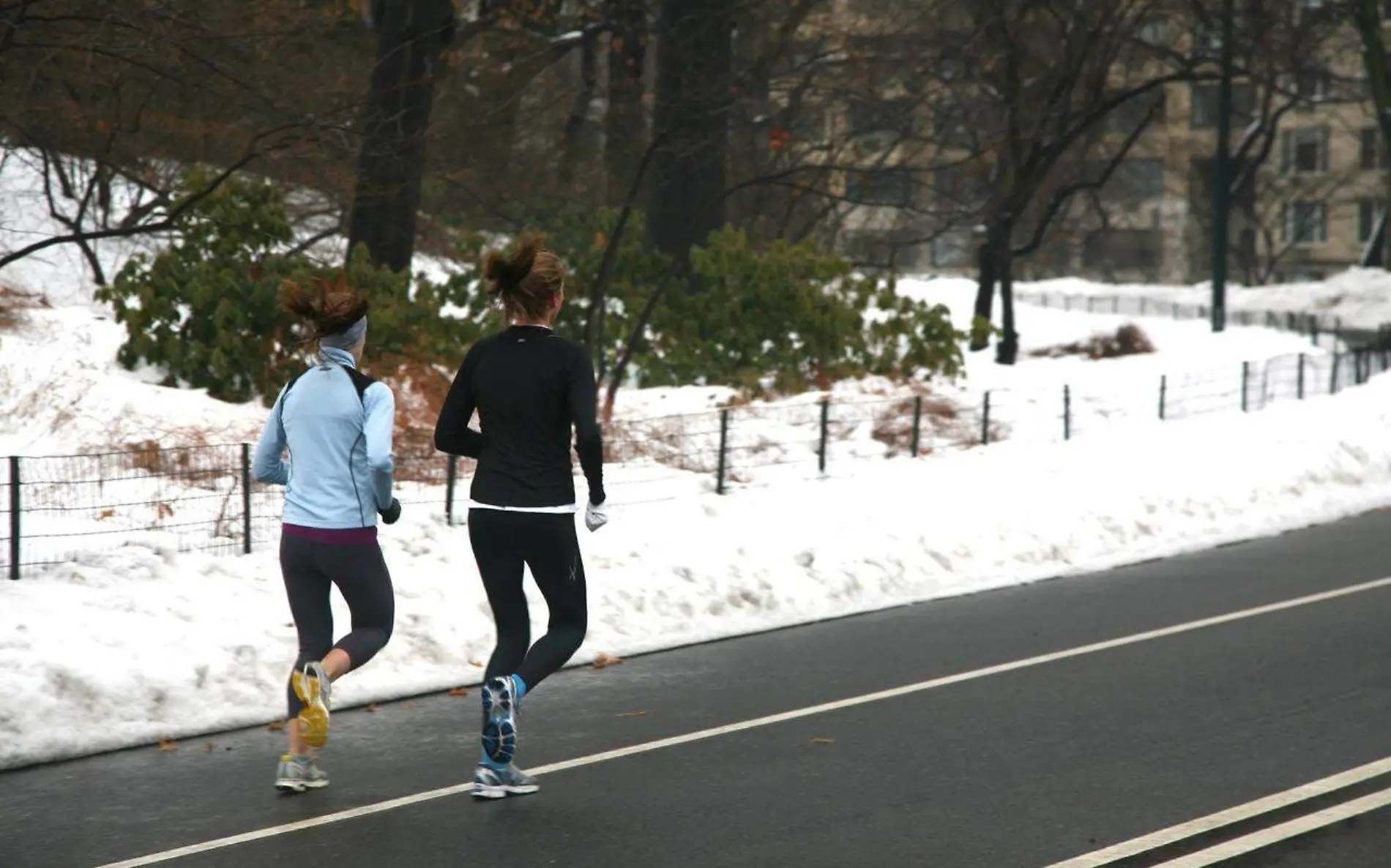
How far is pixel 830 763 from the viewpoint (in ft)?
26.7

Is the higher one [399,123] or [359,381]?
[399,123]

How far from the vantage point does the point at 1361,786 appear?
7.63m

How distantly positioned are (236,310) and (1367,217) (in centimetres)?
7842

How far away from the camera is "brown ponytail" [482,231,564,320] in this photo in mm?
7250

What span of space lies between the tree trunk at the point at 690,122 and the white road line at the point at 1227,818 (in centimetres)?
1320

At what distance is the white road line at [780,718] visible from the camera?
6930 millimetres

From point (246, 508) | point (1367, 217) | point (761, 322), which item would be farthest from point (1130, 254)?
point (246, 508)

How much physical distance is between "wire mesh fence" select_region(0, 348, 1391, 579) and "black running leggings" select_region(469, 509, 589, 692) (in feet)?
14.1

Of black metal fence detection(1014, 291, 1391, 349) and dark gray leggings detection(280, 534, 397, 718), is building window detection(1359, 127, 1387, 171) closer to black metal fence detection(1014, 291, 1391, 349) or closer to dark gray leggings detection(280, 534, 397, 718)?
black metal fence detection(1014, 291, 1391, 349)

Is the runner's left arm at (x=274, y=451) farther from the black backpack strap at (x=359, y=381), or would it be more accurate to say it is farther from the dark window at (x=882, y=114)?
the dark window at (x=882, y=114)

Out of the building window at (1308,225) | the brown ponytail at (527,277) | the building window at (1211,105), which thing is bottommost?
the brown ponytail at (527,277)

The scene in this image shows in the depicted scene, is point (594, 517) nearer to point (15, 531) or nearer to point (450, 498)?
point (15, 531)

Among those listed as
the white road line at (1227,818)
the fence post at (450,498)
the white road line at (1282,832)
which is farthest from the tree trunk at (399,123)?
the white road line at (1282,832)

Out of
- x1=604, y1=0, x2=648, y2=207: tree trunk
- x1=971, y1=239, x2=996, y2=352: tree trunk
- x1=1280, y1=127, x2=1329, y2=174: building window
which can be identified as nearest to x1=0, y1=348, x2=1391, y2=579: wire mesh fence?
x1=604, y1=0, x2=648, y2=207: tree trunk
